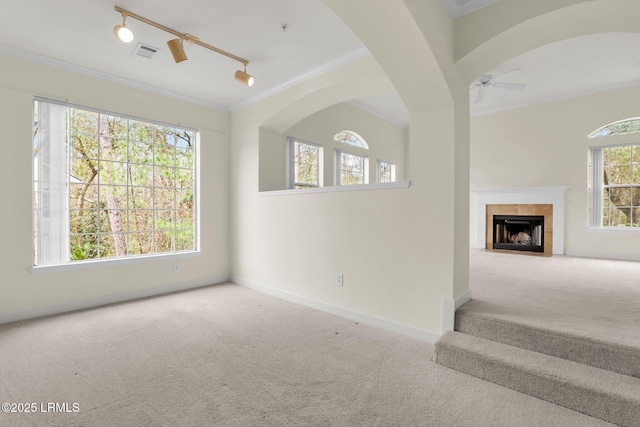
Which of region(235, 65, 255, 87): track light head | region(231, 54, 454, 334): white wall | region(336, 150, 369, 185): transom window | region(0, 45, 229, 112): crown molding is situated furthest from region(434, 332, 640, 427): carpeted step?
region(0, 45, 229, 112): crown molding

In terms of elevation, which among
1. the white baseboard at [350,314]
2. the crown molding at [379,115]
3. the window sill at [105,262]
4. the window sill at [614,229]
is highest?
the crown molding at [379,115]

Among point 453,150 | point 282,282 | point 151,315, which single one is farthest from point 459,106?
point 151,315

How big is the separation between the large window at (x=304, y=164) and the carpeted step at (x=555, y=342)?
3063 mm

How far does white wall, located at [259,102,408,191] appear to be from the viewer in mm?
4418

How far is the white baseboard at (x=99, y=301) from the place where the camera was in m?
3.14

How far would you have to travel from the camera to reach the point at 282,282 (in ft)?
13.2

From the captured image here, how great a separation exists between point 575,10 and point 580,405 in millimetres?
2460

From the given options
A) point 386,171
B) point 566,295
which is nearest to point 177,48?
point 566,295

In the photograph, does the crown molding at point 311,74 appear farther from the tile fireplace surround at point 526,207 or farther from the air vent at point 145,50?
the tile fireplace surround at point 526,207

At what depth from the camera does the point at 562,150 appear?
5.32 m

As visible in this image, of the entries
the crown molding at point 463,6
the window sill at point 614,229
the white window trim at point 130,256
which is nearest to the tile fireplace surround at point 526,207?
the window sill at point 614,229

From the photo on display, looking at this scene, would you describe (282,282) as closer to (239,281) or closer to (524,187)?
(239,281)

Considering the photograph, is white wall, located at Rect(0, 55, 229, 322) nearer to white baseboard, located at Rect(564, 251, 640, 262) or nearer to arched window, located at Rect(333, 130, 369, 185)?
arched window, located at Rect(333, 130, 369, 185)

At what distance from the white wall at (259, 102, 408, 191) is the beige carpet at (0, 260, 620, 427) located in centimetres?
222
